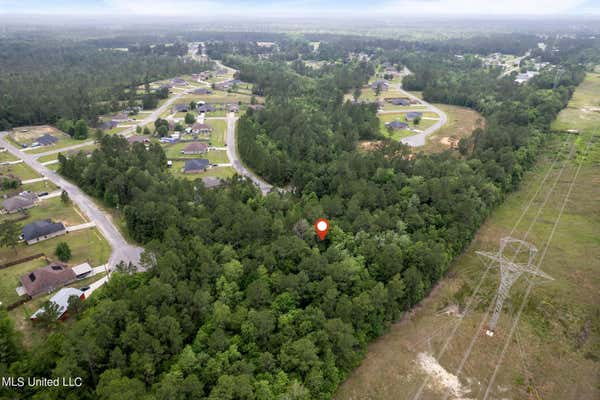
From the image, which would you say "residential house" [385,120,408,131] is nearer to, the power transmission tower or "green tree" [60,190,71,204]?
the power transmission tower

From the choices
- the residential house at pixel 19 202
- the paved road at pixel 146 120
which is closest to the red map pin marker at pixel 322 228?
the residential house at pixel 19 202

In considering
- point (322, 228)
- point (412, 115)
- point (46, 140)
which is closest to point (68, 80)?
point (46, 140)

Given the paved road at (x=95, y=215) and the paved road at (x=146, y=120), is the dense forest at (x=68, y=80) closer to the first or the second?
the paved road at (x=146, y=120)

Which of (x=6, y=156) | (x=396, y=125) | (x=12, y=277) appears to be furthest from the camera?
(x=396, y=125)

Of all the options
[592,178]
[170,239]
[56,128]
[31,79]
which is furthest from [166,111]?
[592,178]

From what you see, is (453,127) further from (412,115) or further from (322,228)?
(322,228)

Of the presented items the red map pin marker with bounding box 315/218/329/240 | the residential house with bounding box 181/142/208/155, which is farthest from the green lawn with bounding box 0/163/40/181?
the red map pin marker with bounding box 315/218/329/240
